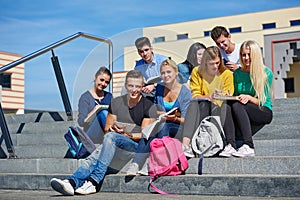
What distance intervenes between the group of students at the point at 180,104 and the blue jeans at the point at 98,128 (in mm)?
141

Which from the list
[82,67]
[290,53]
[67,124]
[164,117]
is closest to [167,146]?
[164,117]

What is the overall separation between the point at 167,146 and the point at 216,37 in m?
1.67

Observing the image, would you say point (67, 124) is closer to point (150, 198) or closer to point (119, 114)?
point (119, 114)

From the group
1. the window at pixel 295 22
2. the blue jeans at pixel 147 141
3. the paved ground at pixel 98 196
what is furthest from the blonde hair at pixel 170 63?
the window at pixel 295 22

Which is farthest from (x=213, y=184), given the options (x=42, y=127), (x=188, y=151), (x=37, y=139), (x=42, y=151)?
(x=42, y=127)

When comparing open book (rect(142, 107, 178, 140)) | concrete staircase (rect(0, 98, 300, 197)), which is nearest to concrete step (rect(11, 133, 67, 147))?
concrete staircase (rect(0, 98, 300, 197))

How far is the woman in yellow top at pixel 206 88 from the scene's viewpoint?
4961 millimetres

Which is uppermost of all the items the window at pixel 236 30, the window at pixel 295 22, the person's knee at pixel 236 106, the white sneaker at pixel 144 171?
the window at pixel 295 22

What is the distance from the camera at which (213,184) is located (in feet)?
14.8

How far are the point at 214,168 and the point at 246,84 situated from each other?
3.25 feet

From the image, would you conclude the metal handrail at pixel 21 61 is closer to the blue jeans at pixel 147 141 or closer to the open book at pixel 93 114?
the open book at pixel 93 114

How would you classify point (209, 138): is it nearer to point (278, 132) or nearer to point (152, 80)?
point (152, 80)

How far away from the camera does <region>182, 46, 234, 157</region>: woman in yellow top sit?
4961 millimetres

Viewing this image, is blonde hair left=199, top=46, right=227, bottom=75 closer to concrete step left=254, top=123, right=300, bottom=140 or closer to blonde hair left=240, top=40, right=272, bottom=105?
blonde hair left=240, top=40, right=272, bottom=105
